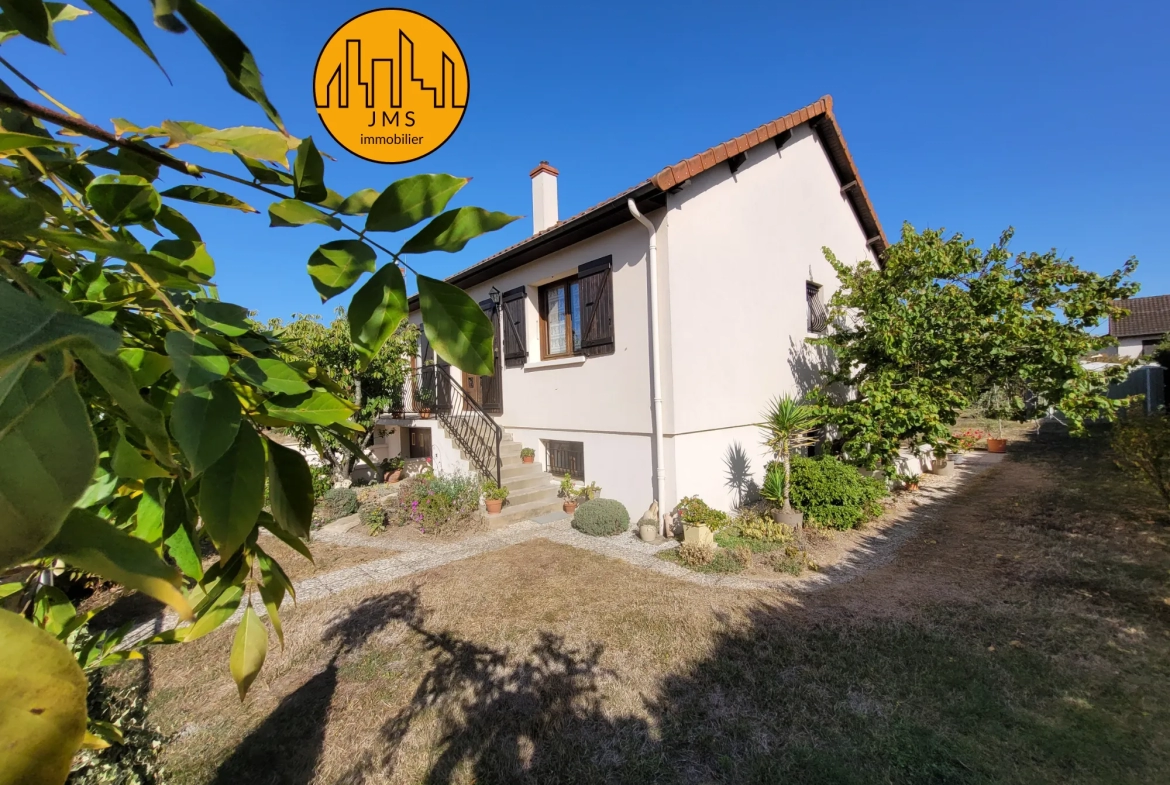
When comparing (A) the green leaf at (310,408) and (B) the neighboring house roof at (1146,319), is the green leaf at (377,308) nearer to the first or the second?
(A) the green leaf at (310,408)

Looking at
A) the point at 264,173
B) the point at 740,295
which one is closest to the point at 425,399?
the point at 740,295

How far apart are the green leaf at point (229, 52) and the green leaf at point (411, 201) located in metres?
0.19

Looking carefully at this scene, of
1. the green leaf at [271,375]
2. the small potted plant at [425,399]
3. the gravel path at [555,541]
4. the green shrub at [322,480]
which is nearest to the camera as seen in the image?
the green leaf at [271,375]

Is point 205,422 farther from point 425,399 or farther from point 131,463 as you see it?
point 425,399

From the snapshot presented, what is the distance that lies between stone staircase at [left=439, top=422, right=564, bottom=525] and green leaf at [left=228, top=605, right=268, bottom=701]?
25.5 feet

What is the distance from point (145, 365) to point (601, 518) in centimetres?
746

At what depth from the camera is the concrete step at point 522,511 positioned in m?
8.45

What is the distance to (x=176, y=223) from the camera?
837 millimetres

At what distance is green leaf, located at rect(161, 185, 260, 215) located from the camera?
2.50ft

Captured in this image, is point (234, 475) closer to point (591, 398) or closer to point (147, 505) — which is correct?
point (147, 505)

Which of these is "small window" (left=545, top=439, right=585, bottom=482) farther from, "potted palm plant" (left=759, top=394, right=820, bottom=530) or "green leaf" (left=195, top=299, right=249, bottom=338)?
"green leaf" (left=195, top=299, right=249, bottom=338)

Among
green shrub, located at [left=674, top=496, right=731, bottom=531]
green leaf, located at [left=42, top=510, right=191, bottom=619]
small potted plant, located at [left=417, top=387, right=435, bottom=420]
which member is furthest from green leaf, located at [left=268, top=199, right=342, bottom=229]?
small potted plant, located at [left=417, top=387, right=435, bottom=420]

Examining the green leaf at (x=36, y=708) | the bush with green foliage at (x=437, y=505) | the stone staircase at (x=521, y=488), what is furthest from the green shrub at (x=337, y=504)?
the green leaf at (x=36, y=708)

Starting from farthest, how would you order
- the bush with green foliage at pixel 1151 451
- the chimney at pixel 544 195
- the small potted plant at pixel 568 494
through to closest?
the chimney at pixel 544 195
the small potted plant at pixel 568 494
the bush with green foliage at pixel 1151 451
